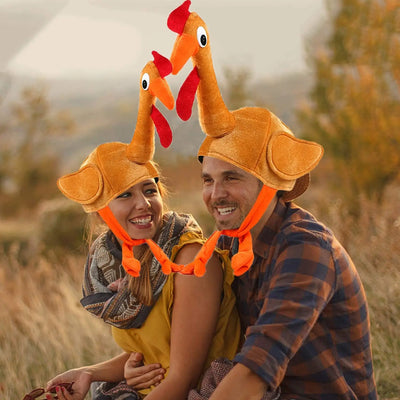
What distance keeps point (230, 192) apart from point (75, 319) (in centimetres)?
369

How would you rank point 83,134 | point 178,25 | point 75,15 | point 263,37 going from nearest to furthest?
point 178,25 → point 83,134 → point 263,37 → point 75,15

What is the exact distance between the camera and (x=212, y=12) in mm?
85938

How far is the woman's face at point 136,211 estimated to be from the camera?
8.34 feet

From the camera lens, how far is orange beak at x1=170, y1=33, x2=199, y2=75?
6.97 ft

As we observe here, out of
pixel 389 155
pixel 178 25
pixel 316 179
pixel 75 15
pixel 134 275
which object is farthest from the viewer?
pixel 75 15

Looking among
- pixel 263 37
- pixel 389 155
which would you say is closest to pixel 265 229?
pixel 389 155

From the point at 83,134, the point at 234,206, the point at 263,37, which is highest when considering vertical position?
the point at 263,37

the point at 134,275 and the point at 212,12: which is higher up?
the point at 212,12

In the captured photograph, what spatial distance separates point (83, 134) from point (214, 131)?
6364 cm

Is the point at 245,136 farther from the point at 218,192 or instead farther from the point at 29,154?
the point at 29,154

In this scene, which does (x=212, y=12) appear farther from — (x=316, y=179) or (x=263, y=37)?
(x=316, y=179)

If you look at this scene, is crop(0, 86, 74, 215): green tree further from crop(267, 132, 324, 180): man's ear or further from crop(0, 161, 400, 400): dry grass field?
crop(267, 132, 324, 180): man's ear

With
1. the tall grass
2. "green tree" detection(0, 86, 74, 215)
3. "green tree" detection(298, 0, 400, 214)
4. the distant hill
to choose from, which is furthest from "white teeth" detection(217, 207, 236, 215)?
"green tree" detection(0, 86, 74, 215)

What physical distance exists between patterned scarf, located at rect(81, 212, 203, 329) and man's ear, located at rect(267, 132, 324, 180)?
1.88 feet
